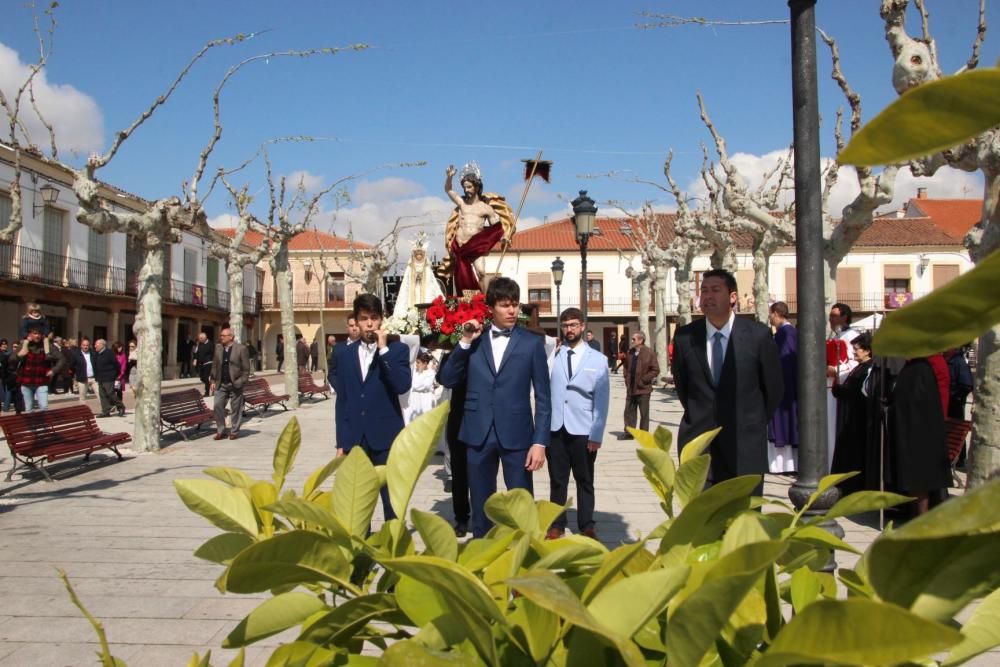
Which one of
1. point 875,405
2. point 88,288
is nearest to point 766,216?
point 875,405

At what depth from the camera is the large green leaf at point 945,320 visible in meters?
0.47

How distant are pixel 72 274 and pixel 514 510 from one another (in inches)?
1336

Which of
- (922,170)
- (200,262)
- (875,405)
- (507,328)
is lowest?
(875,405)

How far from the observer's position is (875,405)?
21.9ft

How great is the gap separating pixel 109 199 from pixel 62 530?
29.0 meters

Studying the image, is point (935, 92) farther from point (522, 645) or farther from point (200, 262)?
point (200, 262)

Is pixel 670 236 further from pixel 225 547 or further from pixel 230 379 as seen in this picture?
pixel 225 547

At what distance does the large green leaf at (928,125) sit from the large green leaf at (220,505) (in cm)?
97

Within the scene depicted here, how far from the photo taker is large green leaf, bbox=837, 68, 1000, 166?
17.8 inches

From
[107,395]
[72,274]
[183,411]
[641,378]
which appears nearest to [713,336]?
[641,378]

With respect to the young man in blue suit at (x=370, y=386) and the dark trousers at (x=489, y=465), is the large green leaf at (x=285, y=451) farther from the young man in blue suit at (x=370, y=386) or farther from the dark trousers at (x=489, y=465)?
the young man in blue suit at (x=370, y=386)

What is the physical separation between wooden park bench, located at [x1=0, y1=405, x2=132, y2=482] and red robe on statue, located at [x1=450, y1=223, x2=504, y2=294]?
488 cm

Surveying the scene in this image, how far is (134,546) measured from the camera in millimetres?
5918

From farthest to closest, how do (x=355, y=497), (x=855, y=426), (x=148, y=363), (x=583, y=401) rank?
(x=148, y=363)
(x=855, y=426)
(x=583, y=401)
(x=355, y=497)
